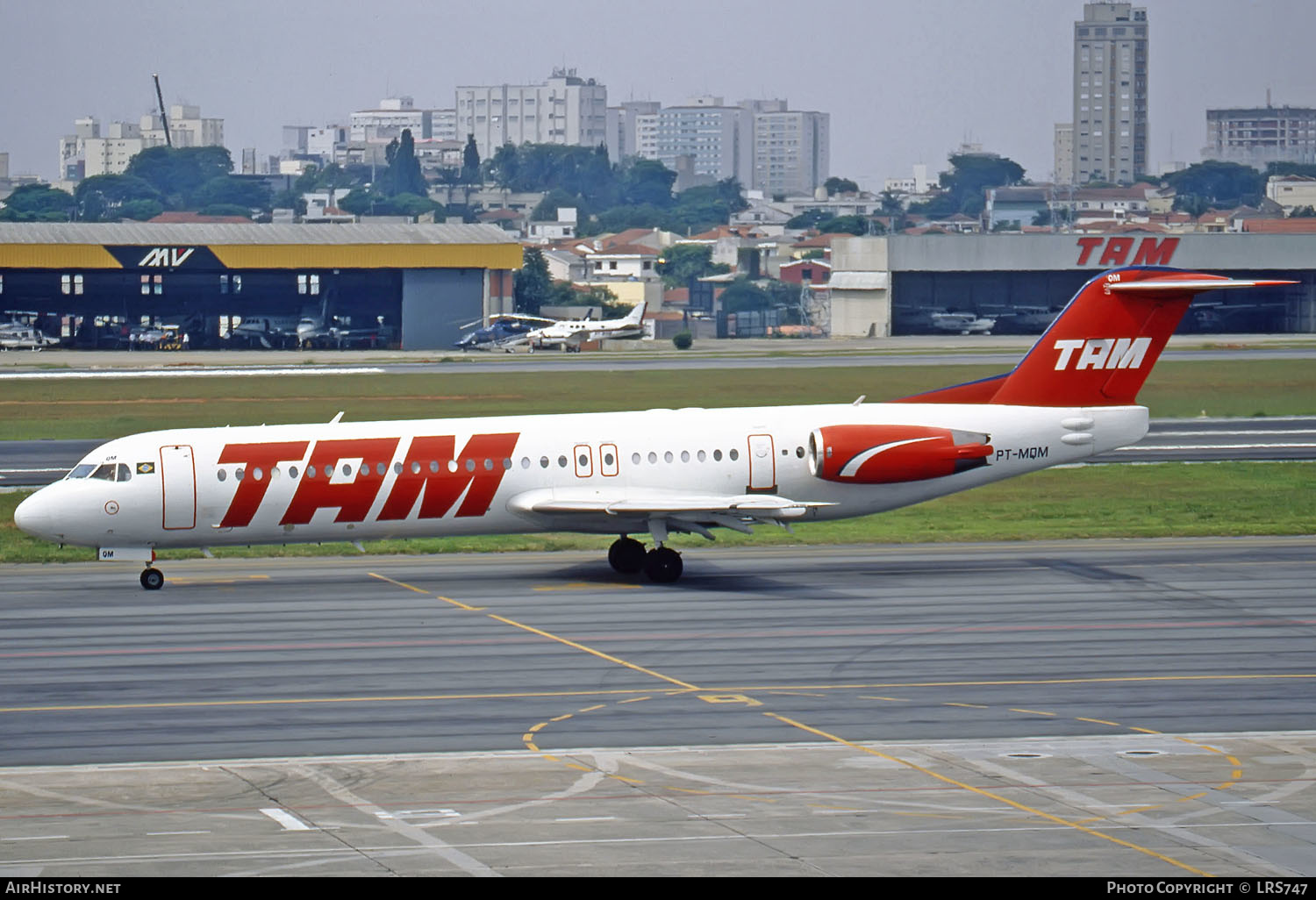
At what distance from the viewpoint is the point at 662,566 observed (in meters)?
36.4

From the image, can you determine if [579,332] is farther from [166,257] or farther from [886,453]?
[886,453]

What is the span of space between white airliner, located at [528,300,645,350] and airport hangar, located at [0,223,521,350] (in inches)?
327

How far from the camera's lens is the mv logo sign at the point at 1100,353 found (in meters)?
38.7

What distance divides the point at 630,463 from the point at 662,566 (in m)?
2.40

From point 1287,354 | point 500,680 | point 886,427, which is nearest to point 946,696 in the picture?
point 500,680

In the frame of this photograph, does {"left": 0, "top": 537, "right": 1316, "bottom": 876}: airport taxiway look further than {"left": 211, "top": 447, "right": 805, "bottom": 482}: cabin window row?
No

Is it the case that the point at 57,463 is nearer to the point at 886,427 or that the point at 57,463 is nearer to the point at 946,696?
the point at 886,427

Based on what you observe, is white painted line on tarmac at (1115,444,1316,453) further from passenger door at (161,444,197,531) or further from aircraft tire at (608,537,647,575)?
passenger door at (161,444,197,531)

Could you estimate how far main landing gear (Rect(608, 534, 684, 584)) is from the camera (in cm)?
3641

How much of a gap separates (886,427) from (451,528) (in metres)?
9.63

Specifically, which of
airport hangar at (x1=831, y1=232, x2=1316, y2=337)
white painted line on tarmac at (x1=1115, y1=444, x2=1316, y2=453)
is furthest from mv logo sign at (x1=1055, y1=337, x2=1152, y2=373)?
airport hangar at (x1=831, y1=232, x2=1316, y2=337)

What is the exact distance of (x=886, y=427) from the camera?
3775cm

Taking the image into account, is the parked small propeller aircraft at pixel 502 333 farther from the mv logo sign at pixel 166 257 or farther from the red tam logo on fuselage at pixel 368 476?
the red tam logo on fuselage at pixel 368 476
